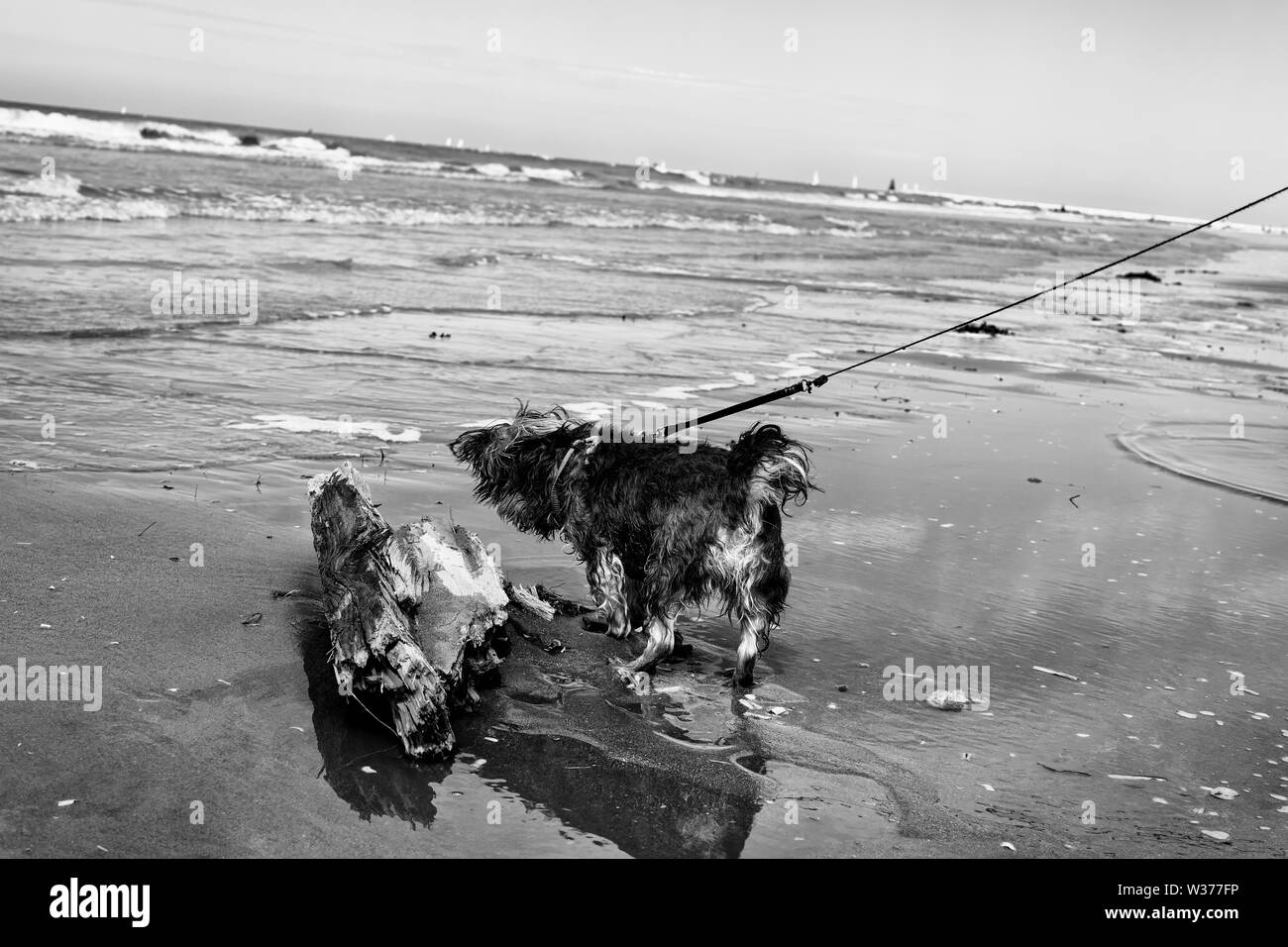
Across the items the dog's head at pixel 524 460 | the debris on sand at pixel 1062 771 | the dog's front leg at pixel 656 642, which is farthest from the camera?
the dog's head at pixel 524 460

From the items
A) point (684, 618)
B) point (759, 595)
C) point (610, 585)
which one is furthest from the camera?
point (684, 618)

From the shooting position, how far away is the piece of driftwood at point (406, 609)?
4117 millimetres

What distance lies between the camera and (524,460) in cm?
532

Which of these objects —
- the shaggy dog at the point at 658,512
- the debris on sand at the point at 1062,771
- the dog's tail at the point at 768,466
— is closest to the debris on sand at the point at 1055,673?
the debris on sand at the point at 1062,771

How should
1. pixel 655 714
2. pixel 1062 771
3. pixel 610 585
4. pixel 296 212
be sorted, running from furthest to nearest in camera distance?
pixel 296 212
pixel 610 585
pixel 655 714
pixel 1062 771

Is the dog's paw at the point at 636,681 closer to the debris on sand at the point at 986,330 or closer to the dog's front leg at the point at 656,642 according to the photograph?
the dog's front leg at the point at 656,642

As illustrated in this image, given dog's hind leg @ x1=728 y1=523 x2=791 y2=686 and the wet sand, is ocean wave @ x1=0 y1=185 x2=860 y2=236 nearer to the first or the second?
the wet sand

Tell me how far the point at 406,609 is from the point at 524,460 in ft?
3.51

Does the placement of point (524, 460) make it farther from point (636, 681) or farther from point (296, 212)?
point (296, 212)

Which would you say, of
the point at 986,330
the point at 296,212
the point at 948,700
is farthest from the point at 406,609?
the point at 296,212

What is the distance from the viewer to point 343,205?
30.1 metres

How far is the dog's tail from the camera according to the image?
478 cm

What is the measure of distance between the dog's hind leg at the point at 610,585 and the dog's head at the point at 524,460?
0.28 m
